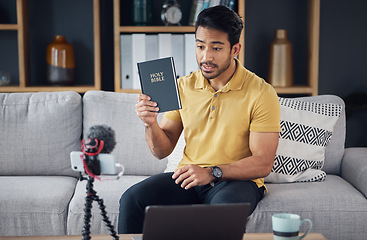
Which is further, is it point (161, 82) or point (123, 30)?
point (123, 30)

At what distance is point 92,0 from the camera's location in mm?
3117

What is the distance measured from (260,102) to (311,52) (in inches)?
47.2

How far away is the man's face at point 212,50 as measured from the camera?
1.86 m

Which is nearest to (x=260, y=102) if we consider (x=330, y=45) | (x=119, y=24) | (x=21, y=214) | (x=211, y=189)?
(x=211, y=189)

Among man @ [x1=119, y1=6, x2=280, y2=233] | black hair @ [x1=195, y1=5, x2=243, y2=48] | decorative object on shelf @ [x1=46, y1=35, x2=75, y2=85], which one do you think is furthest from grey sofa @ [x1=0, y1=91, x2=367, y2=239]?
black hair @ [x1=195, y1=5, x2=243, y2=48]

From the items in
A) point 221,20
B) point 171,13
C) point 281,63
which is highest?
point 171,13

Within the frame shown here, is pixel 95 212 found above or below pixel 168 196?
below

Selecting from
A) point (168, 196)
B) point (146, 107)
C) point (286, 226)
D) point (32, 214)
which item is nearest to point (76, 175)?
point (32, 214)

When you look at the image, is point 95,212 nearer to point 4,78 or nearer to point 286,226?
point 286,226

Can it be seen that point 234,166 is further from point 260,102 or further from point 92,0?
point 92,0

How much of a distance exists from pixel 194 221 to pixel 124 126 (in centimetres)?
134

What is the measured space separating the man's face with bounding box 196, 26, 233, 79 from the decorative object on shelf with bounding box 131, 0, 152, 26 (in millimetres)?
1088

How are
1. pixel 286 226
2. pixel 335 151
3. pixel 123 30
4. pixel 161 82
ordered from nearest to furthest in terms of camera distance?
pixel 286 226 → pixel 161 82 → pixel 335 151 → pixel 123 30

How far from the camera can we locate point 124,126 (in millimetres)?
2455
